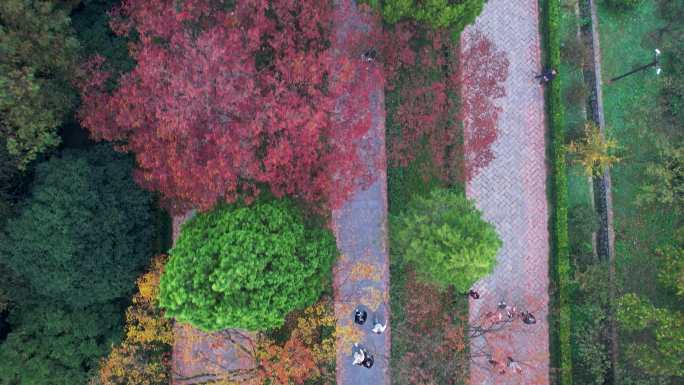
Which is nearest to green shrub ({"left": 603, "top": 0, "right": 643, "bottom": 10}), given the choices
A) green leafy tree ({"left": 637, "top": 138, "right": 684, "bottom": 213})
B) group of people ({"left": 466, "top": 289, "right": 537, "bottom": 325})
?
green leafy tree ({"left": 637, "top": 138, "right": 684, "bottom": 213})

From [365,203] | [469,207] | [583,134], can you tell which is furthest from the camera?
[583,134]

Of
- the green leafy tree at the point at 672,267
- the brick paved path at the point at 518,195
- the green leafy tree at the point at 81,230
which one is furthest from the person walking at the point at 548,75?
the green leafy tree at the point at 81,230

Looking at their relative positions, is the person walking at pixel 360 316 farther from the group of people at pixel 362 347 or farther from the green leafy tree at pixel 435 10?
the green leafy tree at pixel 435 10

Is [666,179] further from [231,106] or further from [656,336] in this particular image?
[231,106]

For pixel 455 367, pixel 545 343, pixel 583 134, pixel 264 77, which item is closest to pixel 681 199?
pixel 583 134

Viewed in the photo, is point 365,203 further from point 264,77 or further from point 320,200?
point 264,77
